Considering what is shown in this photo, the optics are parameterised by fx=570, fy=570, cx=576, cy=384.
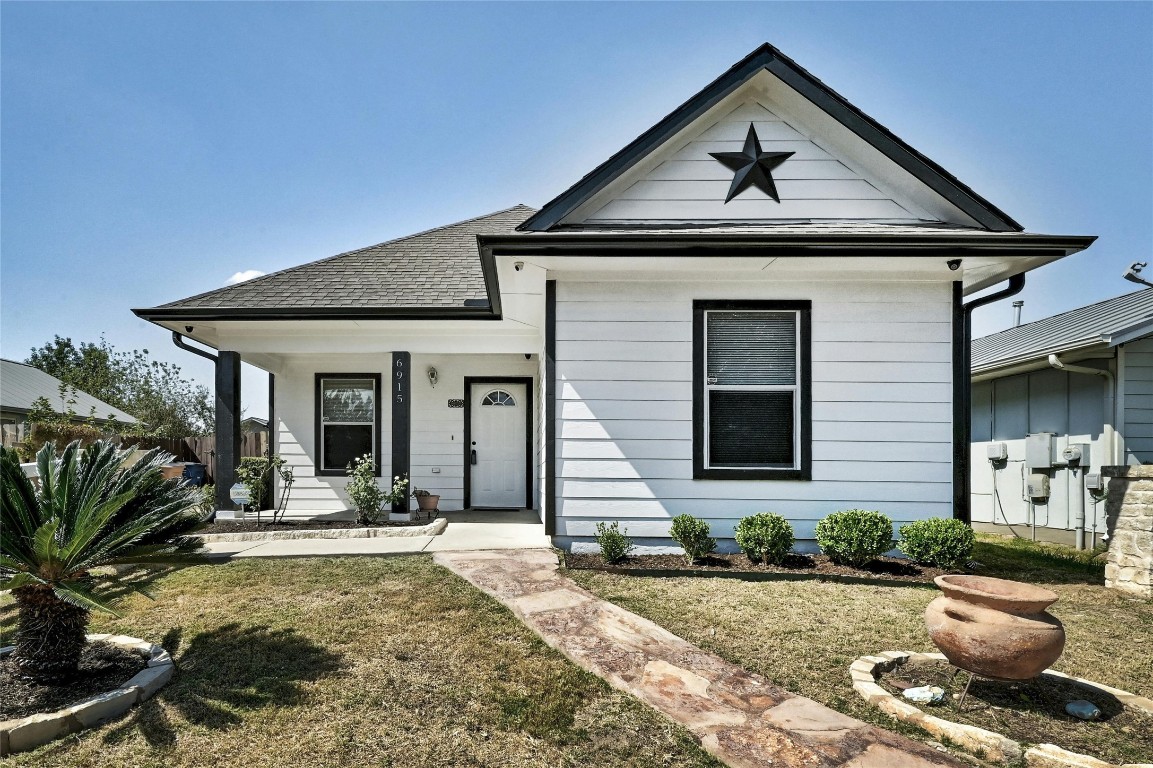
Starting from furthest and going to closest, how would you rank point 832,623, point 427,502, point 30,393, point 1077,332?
point 30,393, point 1077,332, point 427,502, point 832,623

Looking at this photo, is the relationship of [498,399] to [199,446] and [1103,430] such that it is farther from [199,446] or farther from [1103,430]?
[199,446]

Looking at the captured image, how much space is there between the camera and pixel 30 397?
1912 cm

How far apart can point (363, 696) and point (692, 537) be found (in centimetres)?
336

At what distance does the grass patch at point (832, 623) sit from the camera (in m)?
3.24

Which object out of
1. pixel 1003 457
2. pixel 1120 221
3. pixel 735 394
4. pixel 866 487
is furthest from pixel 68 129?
pixel 1120 221

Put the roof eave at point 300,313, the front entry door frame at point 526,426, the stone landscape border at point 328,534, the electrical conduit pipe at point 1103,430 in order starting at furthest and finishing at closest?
1. the front entry door frame at point 526,426
2. the electrical conduit pipe at point 1103,430
3. the roof eave at point 300,313
4. the stone landscape border at point 328,534

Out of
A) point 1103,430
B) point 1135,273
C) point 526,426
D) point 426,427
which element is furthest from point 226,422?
point 1135,273

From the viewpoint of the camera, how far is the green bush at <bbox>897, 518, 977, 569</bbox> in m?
5.23

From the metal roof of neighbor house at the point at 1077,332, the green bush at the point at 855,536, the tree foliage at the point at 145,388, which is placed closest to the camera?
the green bush at the point at 855,536

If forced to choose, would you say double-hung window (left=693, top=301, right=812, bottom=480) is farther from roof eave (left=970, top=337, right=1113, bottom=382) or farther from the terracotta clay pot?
roof eave (left=970, top=337, right=1113, bottom=382)

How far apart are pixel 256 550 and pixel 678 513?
4533mm

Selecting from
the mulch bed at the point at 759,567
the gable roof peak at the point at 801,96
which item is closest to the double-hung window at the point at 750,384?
the mulch bed at the point at 759,567

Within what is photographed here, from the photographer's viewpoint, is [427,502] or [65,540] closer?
[65,540]

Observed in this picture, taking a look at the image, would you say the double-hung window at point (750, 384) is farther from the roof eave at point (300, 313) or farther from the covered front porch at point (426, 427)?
the covered front porch at point (426, 427)
